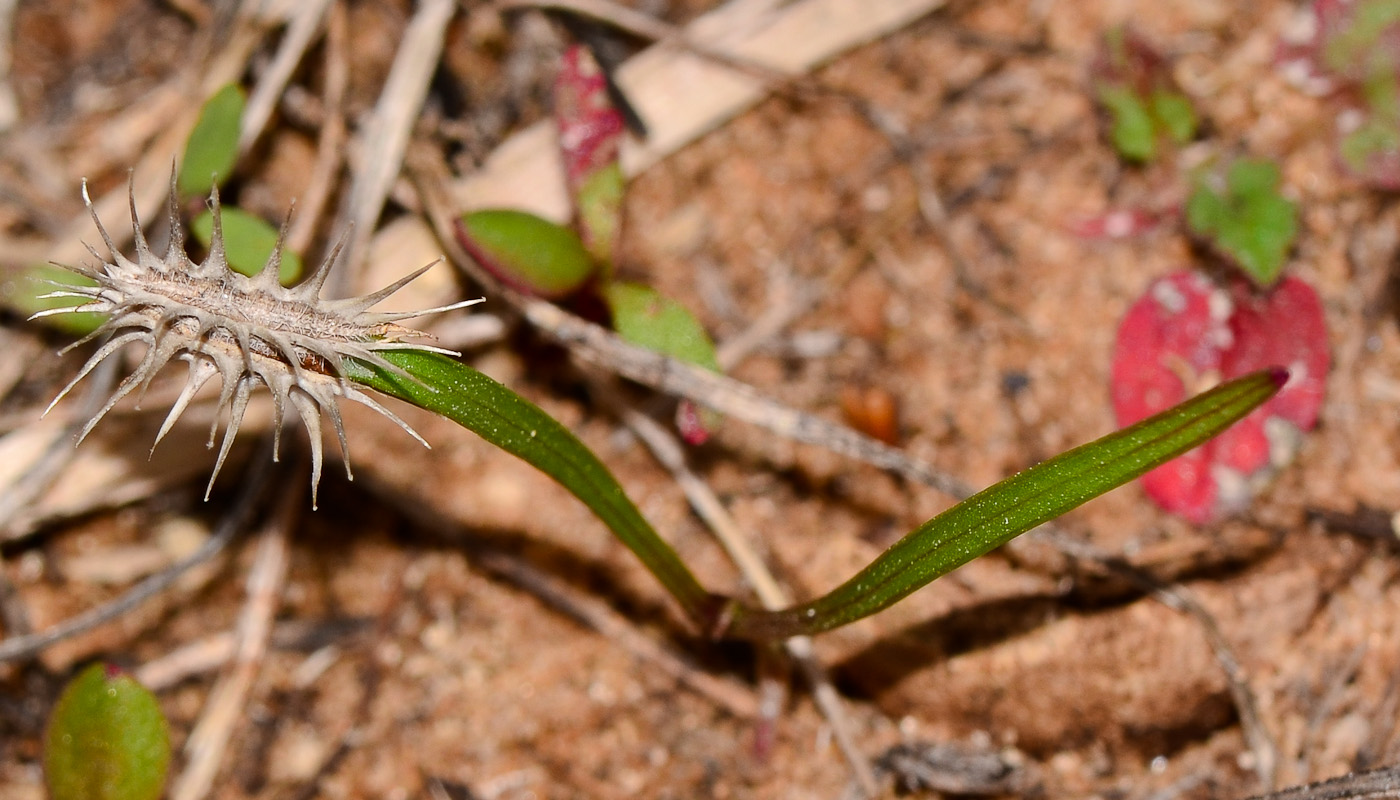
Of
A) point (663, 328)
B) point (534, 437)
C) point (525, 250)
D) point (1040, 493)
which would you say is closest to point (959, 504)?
point (1040, 493)

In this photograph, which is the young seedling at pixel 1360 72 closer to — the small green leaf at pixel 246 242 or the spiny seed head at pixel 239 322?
the spiny seed head at pixel 239 322

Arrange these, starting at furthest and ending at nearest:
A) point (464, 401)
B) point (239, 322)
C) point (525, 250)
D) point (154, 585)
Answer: point (154, 585)
point (525, 250)
point (464, 401)
point (239, 322)

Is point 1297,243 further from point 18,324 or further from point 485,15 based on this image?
point 18,324

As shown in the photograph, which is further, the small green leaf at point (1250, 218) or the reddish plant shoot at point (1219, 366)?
the small green leaf at point (1250, 218)

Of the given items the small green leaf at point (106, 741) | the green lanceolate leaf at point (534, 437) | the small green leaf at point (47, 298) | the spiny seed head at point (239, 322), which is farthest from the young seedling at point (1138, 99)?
the small green leaf at point (106, 741)

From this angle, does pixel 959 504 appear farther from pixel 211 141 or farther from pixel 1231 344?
pixel 211 141

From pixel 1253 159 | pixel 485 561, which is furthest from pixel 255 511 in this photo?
pixel 1253 159
